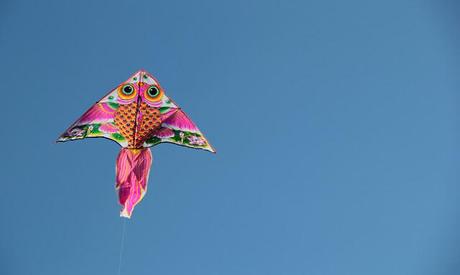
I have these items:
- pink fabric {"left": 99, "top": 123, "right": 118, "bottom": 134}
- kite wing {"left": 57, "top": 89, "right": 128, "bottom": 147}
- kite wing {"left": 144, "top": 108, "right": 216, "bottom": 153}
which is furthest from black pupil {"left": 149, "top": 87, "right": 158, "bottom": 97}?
pink fabric {"left": 99, "top": 123, "right": 118, "bottom": 134}

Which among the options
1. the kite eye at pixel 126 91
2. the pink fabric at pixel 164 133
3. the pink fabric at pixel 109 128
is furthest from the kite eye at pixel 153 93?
the pink fabric at pixel 109 128

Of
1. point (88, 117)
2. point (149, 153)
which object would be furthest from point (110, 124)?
point (149, 153)

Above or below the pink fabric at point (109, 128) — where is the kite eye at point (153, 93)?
above

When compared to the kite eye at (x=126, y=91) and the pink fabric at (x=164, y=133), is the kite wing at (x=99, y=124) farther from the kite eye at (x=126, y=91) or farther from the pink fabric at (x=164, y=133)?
the pink fabric at (x=164, y=133)

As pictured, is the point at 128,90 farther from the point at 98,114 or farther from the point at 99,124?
the point at 99,124

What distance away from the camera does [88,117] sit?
1096cm

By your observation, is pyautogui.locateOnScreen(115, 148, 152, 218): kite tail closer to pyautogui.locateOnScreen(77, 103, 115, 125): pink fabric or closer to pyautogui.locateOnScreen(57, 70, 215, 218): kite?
pyautogui.locateOnScreen(57, 70, 215, 218): kite

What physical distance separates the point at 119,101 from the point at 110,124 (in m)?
0.60

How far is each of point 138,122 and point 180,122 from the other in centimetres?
100

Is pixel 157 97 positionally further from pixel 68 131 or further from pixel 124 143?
pixel 68 131

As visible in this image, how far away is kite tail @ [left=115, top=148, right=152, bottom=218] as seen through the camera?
10258mm

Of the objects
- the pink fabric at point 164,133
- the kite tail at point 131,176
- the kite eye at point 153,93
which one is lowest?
the kite tail at point 131,176

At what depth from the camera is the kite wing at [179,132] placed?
1122 centimetres

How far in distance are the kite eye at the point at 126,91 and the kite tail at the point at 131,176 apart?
4.19ft
